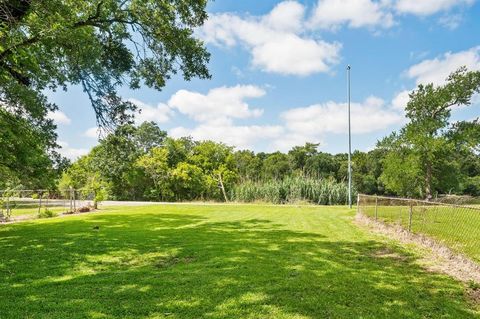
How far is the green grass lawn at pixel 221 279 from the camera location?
4.46 meters

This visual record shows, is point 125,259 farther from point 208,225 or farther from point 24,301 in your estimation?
point 208,225

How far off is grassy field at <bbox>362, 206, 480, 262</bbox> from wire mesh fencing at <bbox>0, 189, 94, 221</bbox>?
16133 millimetres

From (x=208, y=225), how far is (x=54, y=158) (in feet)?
19.1

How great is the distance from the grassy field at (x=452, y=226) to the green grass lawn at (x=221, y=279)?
1.12 m

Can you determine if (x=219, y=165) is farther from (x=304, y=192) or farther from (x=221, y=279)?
(x=221, y=279)

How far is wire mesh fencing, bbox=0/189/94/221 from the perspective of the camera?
18875mm

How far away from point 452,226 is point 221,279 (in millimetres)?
6028

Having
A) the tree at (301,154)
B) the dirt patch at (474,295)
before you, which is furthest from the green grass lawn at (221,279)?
the tree at (301,154)

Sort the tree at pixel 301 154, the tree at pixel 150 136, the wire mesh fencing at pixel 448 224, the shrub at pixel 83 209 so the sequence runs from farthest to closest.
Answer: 1. the tree at pixel 301 154
2. the tree at pixel 150 136
3. the shrub at pixel 83 209
4. the wire mesh fencing at pixel 448 224

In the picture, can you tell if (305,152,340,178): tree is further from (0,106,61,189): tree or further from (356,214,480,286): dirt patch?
(0,106,61,189): tree

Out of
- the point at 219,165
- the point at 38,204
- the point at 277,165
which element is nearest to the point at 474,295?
the point at 38,204

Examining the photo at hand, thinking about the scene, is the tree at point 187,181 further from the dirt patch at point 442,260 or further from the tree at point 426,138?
the dirt patch at point 442,260

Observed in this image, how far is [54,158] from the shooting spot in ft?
39.1

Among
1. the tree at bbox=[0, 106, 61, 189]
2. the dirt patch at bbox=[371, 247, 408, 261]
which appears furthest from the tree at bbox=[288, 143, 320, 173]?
the dirt patch at bbox=[371, 247, 408, 261]
